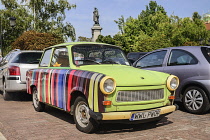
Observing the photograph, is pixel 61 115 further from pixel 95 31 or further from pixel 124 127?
pixel 95 31

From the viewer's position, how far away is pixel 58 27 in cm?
3794

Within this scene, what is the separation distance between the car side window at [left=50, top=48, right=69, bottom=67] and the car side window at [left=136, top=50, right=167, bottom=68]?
276cm

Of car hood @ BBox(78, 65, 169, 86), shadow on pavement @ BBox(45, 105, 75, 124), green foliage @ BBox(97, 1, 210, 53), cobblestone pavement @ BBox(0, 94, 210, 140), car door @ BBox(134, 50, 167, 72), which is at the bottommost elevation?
shadow on pavement @ BBox(45, 105, 75, 124)

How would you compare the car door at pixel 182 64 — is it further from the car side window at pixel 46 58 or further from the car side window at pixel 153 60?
the car side window at pixel 46 58

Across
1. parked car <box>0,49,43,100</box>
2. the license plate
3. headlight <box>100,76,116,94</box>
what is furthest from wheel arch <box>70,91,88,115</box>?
parked car <box>0,49,43,100</box>

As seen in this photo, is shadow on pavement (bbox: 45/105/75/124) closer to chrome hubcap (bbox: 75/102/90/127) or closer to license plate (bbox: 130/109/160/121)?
chrome hubcap (bbox: 75/102/90/127)

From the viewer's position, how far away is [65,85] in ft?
16.4

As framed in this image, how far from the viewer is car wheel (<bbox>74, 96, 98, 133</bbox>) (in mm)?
4461

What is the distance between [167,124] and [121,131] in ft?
3.45

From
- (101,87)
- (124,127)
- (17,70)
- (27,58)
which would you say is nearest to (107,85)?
(101,87)

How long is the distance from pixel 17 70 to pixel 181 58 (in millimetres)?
4755

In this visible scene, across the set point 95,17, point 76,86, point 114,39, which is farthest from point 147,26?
point 76,86

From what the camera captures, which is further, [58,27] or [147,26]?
[147,26]

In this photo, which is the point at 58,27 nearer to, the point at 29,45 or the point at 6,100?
the point at 29,45
